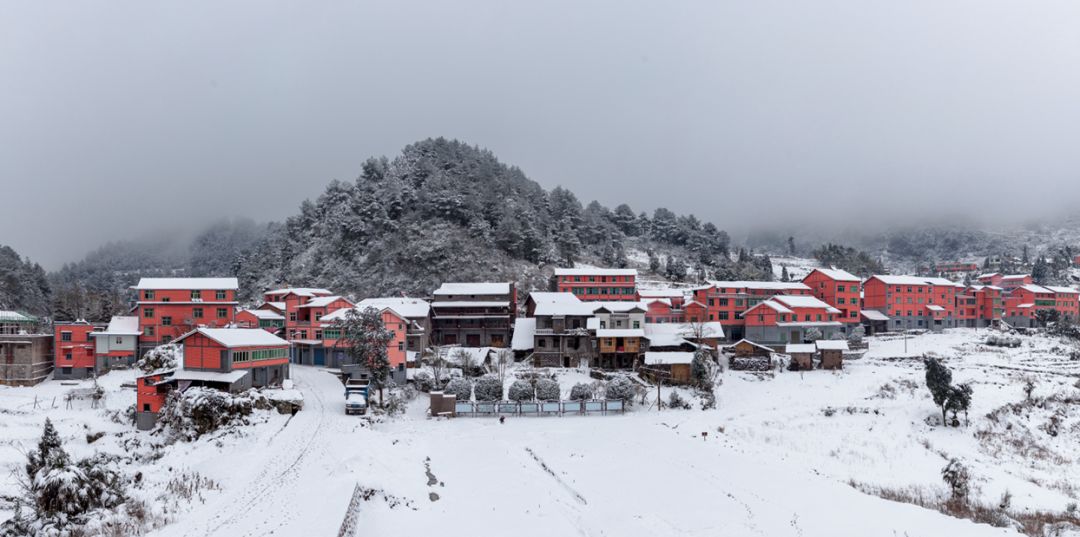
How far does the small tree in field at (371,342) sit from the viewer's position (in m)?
42.8

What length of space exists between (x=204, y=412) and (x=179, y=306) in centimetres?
2701

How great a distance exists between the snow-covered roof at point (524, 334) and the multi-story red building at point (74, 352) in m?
38.7

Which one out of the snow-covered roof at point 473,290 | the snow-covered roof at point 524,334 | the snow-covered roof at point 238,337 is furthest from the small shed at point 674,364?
the snow-covered roof at point 238,337

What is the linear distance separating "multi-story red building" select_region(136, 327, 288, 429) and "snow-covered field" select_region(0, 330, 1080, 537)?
2635 mm

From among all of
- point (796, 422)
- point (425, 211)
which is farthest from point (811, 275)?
point (425, 211)

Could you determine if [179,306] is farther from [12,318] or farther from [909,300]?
[909,300]

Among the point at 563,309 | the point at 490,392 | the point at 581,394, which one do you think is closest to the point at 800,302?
the point at 563,309

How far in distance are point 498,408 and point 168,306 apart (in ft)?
124

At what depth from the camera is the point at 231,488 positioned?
2473 cm

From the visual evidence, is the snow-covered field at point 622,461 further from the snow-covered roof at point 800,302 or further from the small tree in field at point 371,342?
the snow-covered roof at point 800,302

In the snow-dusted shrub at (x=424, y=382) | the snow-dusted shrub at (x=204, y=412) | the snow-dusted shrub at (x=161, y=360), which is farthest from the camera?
the snow-dusted shrub at (x=424, y=382)

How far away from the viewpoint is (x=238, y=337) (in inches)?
1779

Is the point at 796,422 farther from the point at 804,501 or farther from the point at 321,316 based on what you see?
the point at 321,316

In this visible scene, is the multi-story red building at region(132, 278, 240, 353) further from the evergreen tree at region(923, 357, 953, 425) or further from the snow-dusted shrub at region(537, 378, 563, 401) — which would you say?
the evergreen tree at region(923, 357, 953, 425)
